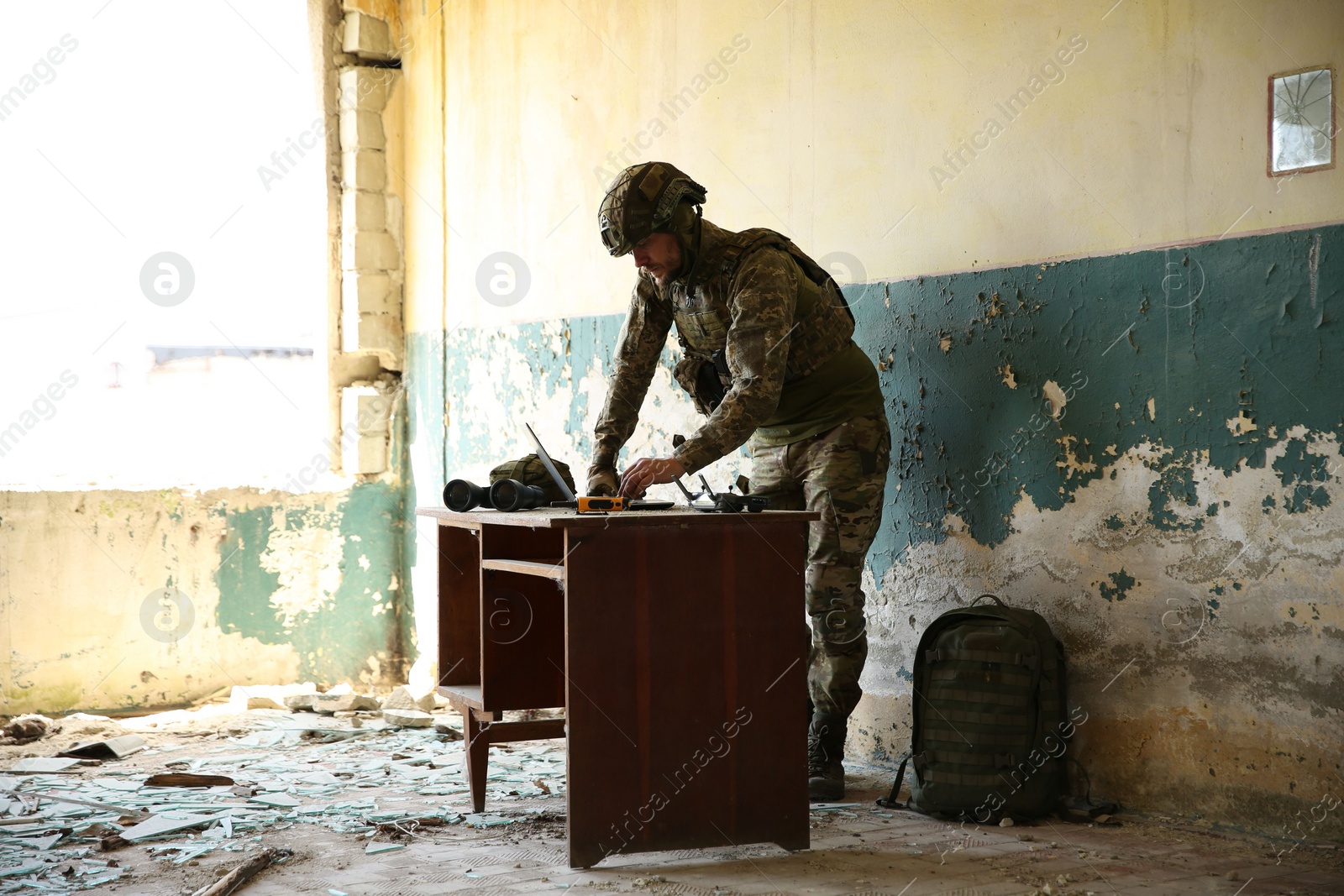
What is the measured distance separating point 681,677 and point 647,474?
1.63ft

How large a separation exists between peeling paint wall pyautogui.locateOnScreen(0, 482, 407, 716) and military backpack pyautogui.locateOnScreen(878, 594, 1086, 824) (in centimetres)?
324

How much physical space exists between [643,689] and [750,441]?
3.72 ft

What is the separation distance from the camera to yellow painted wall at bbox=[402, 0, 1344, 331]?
2.89m

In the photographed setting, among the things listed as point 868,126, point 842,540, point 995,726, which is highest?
point 868,126

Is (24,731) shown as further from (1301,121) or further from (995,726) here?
(1301,121)

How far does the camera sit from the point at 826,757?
3346mm

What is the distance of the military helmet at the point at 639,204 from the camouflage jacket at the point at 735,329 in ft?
0.55

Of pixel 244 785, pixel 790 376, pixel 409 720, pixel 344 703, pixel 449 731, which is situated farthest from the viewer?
pixel 344 703

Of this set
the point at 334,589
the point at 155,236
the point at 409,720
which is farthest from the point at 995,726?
the point at 155,236

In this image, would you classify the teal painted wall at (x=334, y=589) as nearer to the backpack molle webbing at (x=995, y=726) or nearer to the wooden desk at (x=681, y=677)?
the wooden desk at (x=681, y=677)

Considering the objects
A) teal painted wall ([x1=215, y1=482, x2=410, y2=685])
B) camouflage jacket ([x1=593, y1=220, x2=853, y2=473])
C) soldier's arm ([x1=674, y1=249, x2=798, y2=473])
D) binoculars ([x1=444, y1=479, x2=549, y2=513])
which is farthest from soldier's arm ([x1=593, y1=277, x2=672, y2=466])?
teal painted wall ([x1=215, y1=482, x2=410, y2=685])

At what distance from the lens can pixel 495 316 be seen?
17.1 ft

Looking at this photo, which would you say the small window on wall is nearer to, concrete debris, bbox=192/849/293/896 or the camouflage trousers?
the camouflage trousers

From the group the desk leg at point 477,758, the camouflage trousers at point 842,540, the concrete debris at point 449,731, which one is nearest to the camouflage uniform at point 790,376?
the camouflage trousers at point 842,540
